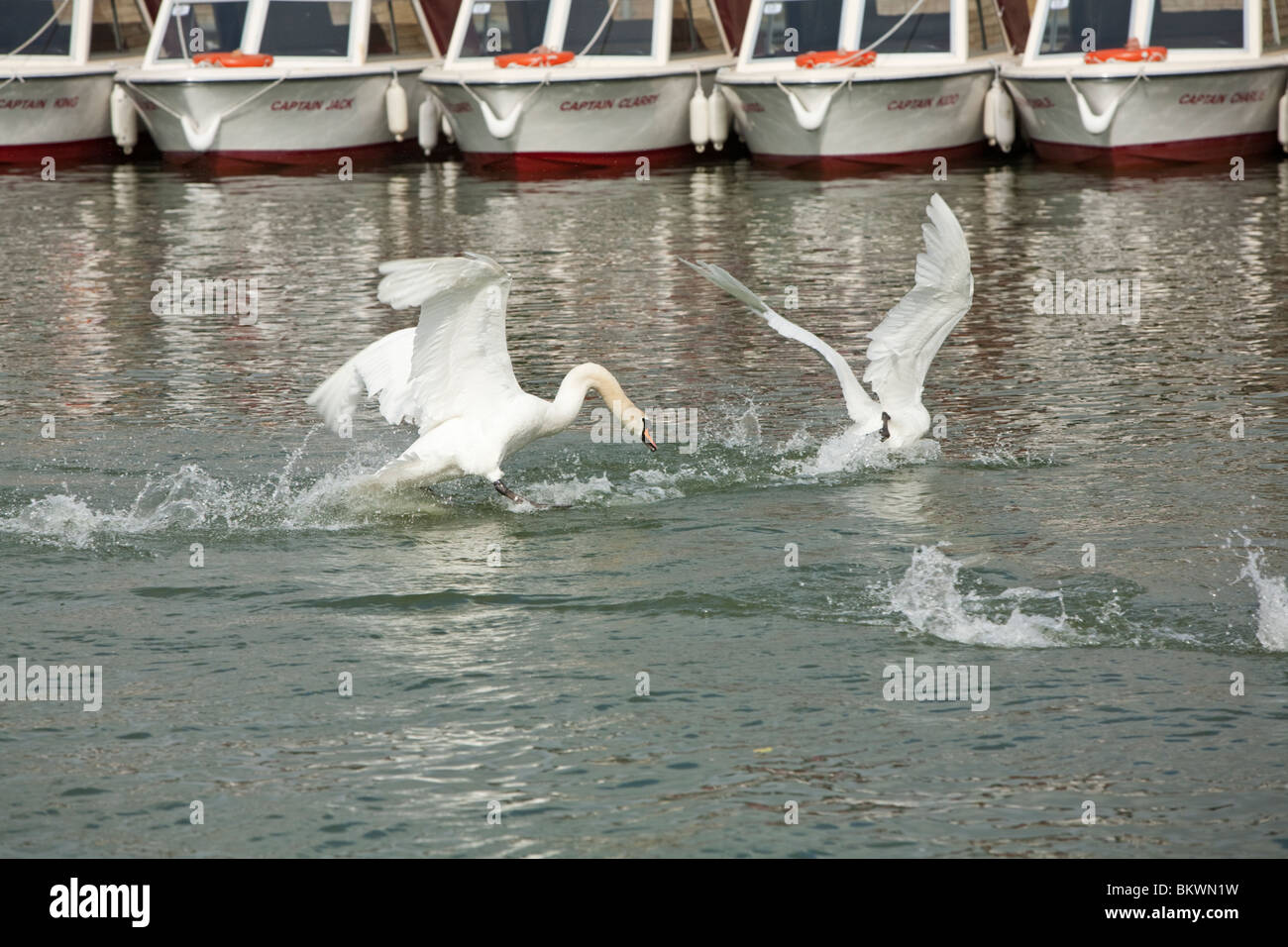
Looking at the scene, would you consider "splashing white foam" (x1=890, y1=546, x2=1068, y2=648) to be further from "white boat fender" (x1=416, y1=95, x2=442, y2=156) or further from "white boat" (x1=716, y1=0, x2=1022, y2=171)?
"white boat fender" (x1=416, y1=95, x2=442, y2=156)

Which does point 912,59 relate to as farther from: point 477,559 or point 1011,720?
point 1011,720

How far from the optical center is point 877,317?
51.1ft

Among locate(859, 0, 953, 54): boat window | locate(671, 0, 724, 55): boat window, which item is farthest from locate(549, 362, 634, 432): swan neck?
locate(671, 0, 724, 55): boat window

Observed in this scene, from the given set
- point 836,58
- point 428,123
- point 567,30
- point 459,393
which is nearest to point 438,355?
point 459,393

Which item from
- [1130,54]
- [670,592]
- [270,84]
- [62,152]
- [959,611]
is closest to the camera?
[959,611]

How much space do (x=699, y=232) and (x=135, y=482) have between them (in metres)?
11.1

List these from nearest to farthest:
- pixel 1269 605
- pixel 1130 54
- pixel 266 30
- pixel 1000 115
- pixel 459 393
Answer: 1. pixel 1269 605
2. pixel 459 393
3. pixel 1130 54
4. pixel 1000 115
5. pixel 266 30

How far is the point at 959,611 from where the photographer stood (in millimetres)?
8234

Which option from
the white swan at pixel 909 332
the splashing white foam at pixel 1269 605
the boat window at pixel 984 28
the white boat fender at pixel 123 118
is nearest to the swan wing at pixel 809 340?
the white swan at pixel 909 332

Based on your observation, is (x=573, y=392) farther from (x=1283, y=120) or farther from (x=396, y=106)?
(x=396, y=106)

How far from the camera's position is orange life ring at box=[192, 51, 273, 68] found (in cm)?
2709

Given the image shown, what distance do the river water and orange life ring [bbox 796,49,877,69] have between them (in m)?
9.31

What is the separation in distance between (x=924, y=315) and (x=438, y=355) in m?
2.91

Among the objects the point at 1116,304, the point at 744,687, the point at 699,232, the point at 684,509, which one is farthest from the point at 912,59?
the point at 744,687
